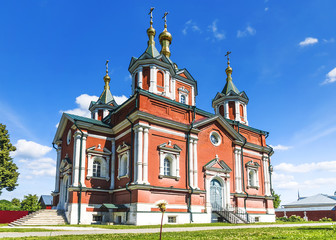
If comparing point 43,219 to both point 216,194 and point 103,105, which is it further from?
point 103,105

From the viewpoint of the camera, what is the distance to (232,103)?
99.7 feet

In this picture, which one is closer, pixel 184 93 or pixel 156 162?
pixel 156 162

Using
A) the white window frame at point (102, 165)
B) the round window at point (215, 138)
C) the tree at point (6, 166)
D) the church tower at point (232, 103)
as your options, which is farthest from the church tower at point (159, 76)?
the tree at point (6, 166)

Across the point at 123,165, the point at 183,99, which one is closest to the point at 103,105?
the point at 183,99

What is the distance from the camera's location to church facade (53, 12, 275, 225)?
19.5 metres

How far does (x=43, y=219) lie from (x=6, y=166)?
14873mm

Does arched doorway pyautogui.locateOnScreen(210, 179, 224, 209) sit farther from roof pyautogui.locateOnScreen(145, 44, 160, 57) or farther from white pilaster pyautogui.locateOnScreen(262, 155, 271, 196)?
roof pyautogui.locateOnScreen(145, 44, 160, 57)

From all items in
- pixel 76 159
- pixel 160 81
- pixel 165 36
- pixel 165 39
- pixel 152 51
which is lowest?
pixel 76 159

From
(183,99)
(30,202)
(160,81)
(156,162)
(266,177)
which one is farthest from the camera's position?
(30,202)

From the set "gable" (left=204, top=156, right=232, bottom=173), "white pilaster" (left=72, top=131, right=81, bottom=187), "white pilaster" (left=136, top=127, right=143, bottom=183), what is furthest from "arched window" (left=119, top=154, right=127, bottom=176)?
"gable" (left=204, top=156, right=232, bottom=173)

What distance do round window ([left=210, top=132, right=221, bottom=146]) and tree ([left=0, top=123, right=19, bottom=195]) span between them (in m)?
21.4

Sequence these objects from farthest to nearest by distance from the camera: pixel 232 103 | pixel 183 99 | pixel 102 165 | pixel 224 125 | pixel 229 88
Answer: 1. pixel 229 88
2. pixel 232 103
3. pixel 183 99
4. pixel 224 125
5. pixel 102 165

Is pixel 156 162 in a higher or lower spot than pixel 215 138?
lower

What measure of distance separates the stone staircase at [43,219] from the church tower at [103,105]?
14.5 m
